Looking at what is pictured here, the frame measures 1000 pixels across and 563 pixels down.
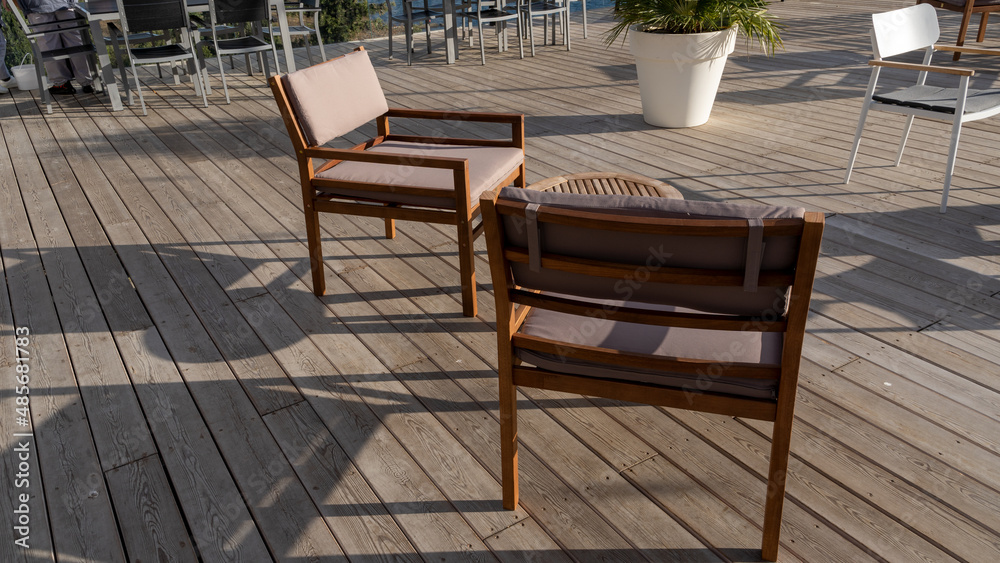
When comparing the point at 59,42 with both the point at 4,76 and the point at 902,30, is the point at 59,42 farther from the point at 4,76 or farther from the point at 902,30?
the point at 902,30

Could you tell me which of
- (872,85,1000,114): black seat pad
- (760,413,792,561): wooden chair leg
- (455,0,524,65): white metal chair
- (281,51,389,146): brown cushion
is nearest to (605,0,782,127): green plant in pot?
(872,85,1000,114): black seat pad

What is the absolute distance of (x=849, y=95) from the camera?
541cm

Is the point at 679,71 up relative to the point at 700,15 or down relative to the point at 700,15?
down

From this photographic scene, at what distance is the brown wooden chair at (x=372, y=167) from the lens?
2.66 m

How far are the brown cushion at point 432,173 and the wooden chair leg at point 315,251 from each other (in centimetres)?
12

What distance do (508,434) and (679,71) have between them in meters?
3.48

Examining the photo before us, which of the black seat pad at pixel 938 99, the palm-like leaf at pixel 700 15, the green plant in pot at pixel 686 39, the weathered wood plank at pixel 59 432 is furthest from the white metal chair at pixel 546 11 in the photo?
the weathered wood plank at pixel 59 432

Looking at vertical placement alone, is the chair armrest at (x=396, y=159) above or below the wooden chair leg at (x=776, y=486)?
above

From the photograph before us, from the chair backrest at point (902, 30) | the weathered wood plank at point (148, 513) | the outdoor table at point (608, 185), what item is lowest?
the weathered wood plank at point (148, 513)

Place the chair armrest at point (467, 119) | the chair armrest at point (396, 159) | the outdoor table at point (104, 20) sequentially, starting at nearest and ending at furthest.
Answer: the chair armrest at point (396, 159) < the chair armrest at point (467, 119) < the outdoor table at point (104, 20)

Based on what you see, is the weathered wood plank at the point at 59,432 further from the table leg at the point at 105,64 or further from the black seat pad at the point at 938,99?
the black seat pad at the point at 938,99

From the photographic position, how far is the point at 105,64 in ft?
20.1

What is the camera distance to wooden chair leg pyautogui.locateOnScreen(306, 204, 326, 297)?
9.50ft

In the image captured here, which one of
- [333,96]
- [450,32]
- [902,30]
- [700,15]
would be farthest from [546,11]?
[333,96]
